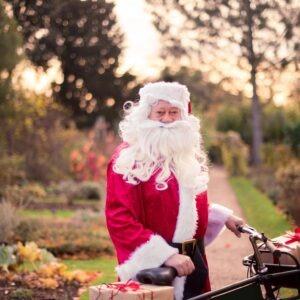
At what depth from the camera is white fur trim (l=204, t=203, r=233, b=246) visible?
4273 millimetres

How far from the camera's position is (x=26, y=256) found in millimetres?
7684

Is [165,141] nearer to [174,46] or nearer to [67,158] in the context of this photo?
[67,158]

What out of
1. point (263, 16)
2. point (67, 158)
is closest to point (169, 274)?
point (263, 16)

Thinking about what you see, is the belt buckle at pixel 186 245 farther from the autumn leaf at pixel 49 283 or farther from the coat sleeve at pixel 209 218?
the autumn leaf at pixel 49 283

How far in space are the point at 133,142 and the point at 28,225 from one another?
6.85 m

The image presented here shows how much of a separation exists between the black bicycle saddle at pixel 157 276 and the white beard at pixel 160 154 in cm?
48

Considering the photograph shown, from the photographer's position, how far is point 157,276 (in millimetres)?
3490

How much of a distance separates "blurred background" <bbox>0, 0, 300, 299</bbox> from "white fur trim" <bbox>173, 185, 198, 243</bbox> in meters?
3.20

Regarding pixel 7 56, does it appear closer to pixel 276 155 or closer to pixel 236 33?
pixel 236 33

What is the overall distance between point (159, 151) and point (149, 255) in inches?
22.1

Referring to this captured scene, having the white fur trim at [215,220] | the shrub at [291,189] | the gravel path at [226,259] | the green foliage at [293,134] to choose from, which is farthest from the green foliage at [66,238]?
the green foliage at [293,134]

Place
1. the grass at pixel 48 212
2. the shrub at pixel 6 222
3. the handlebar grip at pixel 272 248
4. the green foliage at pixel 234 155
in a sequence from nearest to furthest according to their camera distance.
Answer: the handlebar grip at pixel 272 248 < the shrub at pixel 6 222 < the grass at pixel 48 212 < the green foliage at pixel 234 155

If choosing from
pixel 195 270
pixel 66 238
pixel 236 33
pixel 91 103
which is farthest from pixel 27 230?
pixel 91 103

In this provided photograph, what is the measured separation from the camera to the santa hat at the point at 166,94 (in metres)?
3.98
